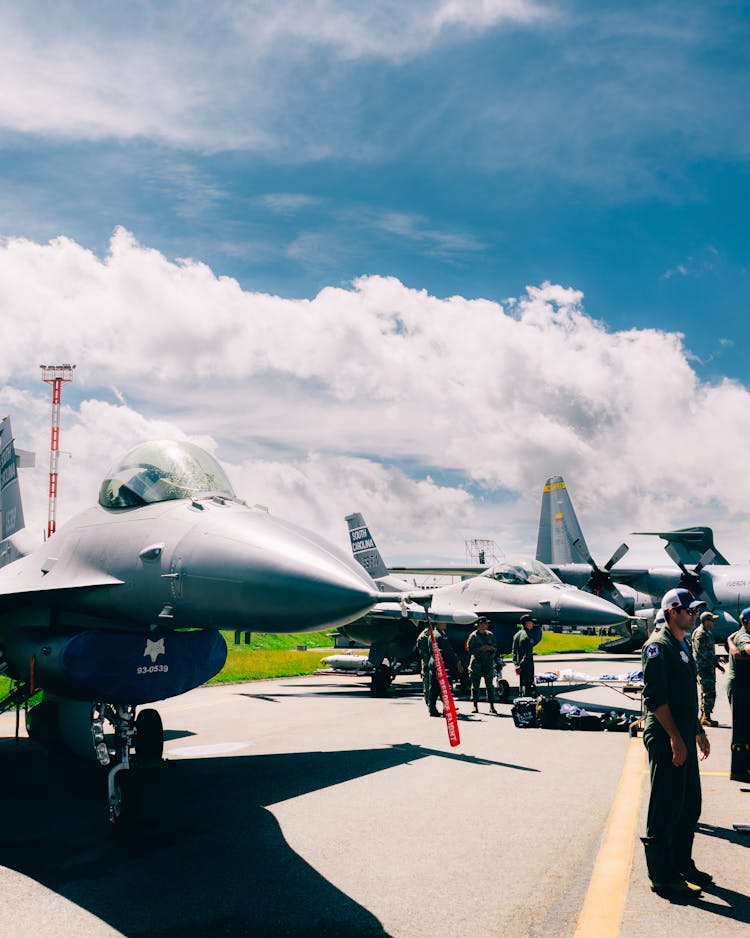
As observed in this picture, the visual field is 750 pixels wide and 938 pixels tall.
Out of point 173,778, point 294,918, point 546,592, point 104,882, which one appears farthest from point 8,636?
point 546,592

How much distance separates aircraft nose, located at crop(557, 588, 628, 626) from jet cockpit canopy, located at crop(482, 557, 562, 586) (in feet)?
4.43

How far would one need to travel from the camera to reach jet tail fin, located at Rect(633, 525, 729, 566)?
33.3 m

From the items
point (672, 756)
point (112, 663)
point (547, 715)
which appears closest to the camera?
point (672, 756)

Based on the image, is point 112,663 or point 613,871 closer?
point 613,871

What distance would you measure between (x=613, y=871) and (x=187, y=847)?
11.1ft

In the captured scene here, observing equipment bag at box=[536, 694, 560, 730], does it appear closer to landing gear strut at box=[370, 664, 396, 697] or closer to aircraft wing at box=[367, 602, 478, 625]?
Answer: aircraft wing at box=[367, 602, 478, 625]

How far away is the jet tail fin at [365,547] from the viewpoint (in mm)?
30297

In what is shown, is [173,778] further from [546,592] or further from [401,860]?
[546,592]

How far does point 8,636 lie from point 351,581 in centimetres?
472

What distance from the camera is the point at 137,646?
773 centimetres

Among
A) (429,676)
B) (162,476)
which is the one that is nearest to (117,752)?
(162,476)

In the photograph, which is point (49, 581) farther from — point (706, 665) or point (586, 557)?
point (586, 557)

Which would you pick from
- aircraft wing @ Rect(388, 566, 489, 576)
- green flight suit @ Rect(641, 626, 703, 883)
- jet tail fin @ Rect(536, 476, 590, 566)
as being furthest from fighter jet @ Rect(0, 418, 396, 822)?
jet tail fin @ Rect(536, 476, 590, 566)

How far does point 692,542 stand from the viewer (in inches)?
1352
